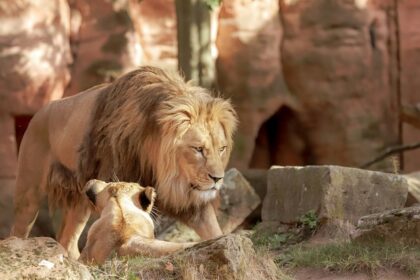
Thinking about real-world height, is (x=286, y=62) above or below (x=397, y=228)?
above

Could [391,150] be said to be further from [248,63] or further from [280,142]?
[248,63]

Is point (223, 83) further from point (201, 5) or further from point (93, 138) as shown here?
point (93, 138)

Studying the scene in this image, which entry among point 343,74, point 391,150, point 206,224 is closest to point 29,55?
point 343,74

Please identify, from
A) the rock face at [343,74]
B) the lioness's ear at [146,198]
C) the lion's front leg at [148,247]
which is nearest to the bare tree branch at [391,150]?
the rock face at [343,74]

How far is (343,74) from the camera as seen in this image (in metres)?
13.6

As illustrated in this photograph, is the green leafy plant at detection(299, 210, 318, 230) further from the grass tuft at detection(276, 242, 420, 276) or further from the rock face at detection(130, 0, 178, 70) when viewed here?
the rock face at detection(130, 0, 178, 70)

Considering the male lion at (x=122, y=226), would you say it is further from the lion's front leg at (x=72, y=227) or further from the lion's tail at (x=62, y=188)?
the lion's front leg at (x=72, y=227)

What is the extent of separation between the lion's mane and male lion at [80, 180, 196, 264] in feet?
4.63

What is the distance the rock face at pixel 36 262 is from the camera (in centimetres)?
396

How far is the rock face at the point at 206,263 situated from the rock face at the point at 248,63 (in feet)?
29.2

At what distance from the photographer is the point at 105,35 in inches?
496

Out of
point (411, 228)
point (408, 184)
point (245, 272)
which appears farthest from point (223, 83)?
point (245, 272)

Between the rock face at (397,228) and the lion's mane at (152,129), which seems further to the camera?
the lion's mane at (152,129)

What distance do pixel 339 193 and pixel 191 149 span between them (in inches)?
48.0
